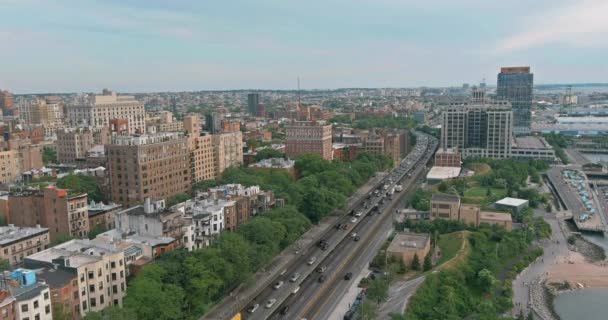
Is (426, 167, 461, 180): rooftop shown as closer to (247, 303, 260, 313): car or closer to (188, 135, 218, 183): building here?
(188, 135, 218, 183): building

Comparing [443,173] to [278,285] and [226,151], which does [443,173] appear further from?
[278,285]

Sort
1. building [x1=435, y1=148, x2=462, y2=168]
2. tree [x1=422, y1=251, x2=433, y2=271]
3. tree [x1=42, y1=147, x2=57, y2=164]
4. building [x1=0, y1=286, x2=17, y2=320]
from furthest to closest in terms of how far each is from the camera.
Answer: building [x1=435, y1=148, x2=462, y2=168]
tree [x1=42, y1=147, x2=57, y2=164]
tree [x1=422, y1=251, x2=433, y2=271]
building [x1=0, y1=286, x2=17, y2=320]

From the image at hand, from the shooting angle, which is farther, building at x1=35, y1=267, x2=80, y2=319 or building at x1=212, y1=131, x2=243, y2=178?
building at x1=212, y1=131, x2=243, y2=178

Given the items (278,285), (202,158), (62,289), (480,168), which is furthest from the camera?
(480,168)

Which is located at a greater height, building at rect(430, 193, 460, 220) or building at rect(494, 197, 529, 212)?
building at rect(430, 193, 460, 220)

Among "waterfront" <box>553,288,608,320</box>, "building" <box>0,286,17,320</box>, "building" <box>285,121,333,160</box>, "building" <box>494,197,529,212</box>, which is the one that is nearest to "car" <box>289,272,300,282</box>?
"building" <box>0,286,17,320</box>

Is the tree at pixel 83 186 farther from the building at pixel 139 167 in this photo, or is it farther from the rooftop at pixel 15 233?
the rooftop at pixel 15 233

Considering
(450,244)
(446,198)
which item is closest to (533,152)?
(446,198)
